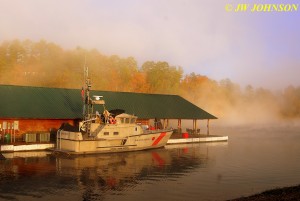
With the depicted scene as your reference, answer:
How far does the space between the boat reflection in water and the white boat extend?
97cm

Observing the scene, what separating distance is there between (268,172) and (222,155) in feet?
31.3

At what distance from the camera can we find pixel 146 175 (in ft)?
92.5

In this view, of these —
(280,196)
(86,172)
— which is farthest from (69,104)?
(280,196)

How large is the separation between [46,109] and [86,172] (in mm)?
16456

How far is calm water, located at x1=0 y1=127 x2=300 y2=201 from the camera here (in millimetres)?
22281

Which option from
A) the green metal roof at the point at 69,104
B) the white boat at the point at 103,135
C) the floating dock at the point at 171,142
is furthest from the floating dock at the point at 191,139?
the white boat at the point at 103,135

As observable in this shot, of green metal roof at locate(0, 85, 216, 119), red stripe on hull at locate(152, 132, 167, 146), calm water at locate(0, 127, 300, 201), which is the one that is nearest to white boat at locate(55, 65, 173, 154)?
red stripe on hull at locate(152, 132, 167, 146)

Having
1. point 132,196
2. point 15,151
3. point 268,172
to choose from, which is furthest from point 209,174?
point 15,151

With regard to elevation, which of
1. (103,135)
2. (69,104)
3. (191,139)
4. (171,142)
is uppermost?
(69,104)

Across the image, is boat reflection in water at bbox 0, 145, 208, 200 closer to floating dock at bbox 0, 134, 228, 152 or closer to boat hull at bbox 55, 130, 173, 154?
boat hull at bbox 55, 130, 173, 154

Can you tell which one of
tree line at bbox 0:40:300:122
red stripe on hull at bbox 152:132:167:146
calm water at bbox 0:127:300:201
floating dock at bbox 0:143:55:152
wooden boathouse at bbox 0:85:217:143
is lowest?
calm water at bbox 0:127:300:201

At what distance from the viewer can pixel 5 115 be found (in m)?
39.2

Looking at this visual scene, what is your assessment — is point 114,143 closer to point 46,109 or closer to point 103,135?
point 103,135

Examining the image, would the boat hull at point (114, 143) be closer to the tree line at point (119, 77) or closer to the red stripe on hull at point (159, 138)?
the red stripe on hull at point (159, 138)
